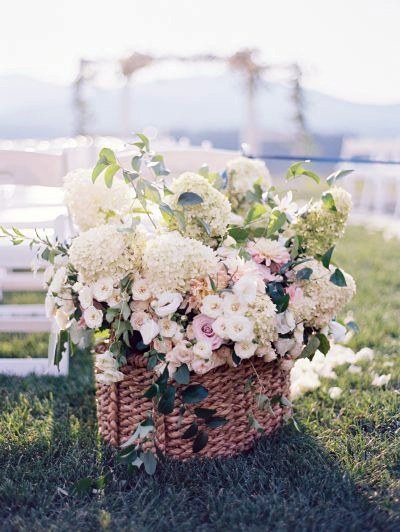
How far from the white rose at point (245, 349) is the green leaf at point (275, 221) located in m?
0.35

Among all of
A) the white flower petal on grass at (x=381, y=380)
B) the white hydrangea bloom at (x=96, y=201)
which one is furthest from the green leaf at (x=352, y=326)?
the white hydrangea bloom at (x=96, y=201)

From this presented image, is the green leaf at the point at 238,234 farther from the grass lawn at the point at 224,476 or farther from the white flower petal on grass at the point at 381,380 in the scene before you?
the white flower petal on grass at the point at 381,380

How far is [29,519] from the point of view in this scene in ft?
4.69

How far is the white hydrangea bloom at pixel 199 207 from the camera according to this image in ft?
5.39

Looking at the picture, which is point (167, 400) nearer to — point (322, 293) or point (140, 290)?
point (140, 290)

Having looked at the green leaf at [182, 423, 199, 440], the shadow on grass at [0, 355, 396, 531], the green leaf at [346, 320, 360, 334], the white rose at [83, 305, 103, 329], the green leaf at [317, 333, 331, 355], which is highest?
the white rose at [83, 305, 103, 329]

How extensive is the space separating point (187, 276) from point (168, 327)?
5.2 inches

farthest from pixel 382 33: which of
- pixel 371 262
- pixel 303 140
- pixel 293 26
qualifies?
pixel 371 262

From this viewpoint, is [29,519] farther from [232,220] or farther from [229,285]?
[232,220]

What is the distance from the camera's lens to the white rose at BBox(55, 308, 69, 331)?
1.70 m

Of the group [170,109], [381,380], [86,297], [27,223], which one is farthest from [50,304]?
[170,109]

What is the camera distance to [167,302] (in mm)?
1504

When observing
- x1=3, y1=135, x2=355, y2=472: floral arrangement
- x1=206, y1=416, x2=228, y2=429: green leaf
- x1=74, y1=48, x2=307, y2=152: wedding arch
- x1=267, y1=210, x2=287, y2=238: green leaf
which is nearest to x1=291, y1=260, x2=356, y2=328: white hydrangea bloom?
x1=3, y1=135, x2=355, y2=472: floral arrangement

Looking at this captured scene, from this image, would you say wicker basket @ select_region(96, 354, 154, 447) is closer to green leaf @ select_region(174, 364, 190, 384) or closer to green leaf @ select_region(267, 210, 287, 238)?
green leaf @ select_region(174, 364, 190, 384)
